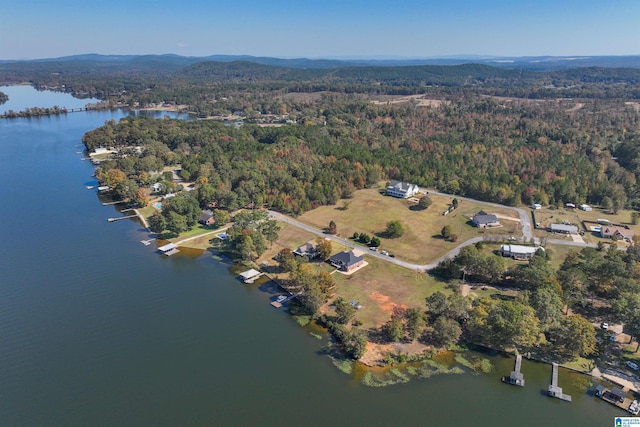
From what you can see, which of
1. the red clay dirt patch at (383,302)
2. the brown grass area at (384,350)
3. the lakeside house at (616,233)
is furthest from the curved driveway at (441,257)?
the brown grass area at (384,350)

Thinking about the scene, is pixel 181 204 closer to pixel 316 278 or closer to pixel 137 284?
pixel 137 284

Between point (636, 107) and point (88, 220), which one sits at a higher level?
point (636, 107)

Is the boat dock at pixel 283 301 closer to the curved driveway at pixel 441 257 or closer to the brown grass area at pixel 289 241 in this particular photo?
the brown grass area at pixel 289 241

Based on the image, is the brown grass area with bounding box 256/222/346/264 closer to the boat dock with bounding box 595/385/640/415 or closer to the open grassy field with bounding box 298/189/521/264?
the open grassy field with bounding box 298/189/521/264

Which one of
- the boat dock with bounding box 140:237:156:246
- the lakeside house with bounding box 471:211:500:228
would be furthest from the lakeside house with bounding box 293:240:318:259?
the lakeside house with bounding box 471:211:500:228

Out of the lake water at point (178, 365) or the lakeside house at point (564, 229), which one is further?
the lakeside house at point (564, 229)

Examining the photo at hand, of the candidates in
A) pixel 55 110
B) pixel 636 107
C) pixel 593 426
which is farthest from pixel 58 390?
pixel 636 107
